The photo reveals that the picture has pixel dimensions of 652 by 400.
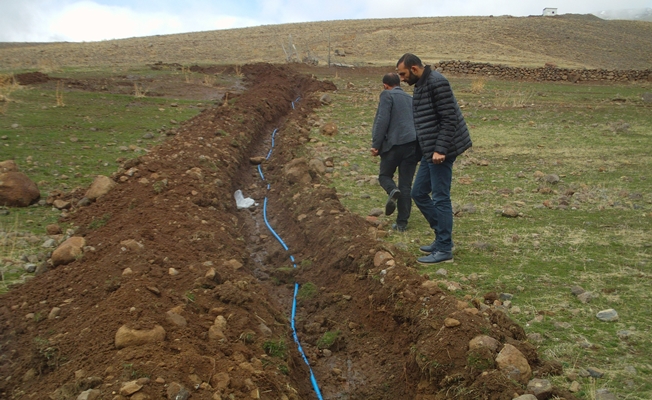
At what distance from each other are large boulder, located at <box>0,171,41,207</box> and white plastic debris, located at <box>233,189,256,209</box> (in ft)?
9.53

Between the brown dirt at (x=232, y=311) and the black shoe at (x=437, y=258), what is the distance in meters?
0.17

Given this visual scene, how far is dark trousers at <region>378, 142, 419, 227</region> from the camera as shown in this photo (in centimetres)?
623

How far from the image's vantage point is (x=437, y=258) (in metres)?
5.27

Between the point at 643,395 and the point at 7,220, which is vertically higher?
the point at 7,220

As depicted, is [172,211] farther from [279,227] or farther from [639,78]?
[639,78]

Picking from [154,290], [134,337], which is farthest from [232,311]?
[134,337]

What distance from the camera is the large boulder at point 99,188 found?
6527mm

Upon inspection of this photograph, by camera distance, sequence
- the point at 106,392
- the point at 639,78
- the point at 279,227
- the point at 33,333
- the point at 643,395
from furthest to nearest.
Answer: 1. the point at 639,78
2. the point at 279,227
3. the point at 33,333
4. the point at 643,395
5. the point at 106,392

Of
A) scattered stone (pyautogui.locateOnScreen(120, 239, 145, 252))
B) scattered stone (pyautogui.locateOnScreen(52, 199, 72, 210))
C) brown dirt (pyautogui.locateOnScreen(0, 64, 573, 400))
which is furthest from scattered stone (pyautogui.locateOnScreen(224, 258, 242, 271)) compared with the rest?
scattered stone (pyautogui.locateOnScreen(52, 199, 72, 210))

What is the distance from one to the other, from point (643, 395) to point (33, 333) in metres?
4.07

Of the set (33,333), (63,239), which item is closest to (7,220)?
(63,239)

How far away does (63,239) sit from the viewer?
5465mm

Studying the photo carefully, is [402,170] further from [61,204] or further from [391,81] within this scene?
[61,204]

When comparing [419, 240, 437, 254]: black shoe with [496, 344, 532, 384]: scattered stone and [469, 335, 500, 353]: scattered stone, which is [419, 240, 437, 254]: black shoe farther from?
[496, 344, 532, 384]: scattered stone
